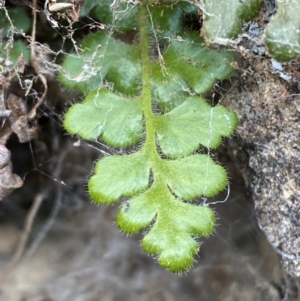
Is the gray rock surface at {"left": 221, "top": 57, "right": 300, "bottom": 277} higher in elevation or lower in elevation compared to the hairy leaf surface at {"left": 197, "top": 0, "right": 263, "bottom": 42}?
lower

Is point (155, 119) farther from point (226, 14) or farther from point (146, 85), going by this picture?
point (226, 14)

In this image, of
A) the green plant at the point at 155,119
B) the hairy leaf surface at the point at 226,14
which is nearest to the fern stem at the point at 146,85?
the green plant at the point at 155,119

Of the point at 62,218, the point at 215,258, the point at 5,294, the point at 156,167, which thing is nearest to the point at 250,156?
the point at 156,167

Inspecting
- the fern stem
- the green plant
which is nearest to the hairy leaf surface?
the green plant

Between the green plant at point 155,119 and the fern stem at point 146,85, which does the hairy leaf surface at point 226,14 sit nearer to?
the green plant at point 155,119

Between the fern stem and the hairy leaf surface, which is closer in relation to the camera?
the hairy leaf surface

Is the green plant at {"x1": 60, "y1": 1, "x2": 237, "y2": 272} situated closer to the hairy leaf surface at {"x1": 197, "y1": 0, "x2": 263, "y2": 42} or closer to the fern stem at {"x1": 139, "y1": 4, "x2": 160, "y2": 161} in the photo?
the fern stem at {"x1": 139, "y1": 4, "x2": 160, "y2": 161}

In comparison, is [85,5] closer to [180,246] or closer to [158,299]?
[180,246]

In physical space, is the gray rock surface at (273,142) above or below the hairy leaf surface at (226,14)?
below
